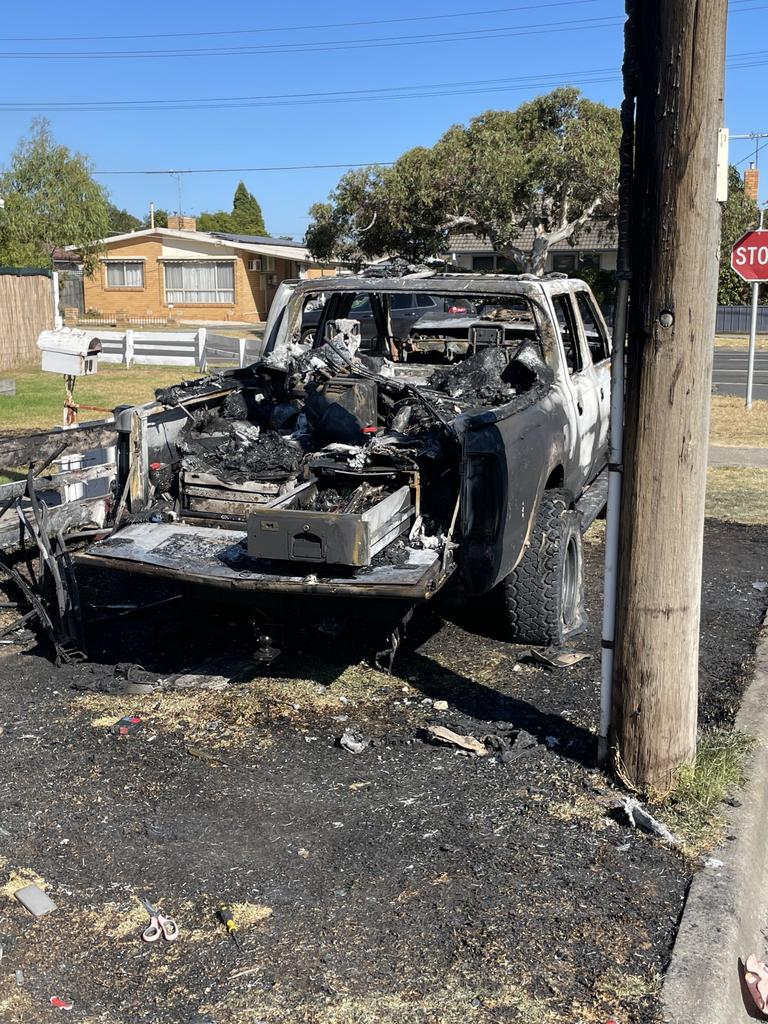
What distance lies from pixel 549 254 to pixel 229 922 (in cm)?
4254

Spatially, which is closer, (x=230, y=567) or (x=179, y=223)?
(x=230, y=567)

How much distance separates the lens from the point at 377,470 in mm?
5273

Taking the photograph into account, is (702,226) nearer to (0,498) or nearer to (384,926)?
(384,926)

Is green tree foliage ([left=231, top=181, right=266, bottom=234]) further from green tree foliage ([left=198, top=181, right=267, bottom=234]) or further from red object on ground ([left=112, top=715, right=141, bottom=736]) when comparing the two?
red object on ground ([left=112, top=715, right=141, bottom=736])

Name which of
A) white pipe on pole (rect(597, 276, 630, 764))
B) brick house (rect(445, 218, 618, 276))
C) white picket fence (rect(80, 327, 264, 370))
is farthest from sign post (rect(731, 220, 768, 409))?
brick house (rect(445, 218, 618, 276))

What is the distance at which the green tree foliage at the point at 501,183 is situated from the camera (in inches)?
1190

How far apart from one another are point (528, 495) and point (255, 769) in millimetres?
1841

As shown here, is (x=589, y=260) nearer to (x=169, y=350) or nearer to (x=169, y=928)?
(x=169, y=350)

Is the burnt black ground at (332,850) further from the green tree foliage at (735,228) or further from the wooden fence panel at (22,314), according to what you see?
the green tree foliage at (735,228)

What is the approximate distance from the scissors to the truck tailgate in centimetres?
165

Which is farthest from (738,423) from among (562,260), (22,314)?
(562,260)

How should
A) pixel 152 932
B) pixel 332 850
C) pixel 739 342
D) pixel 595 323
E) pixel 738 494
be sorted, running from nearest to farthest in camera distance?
pixel 152 932, pixel 332 850, pixel 595 323, pixel 738 494, pixel 739 342

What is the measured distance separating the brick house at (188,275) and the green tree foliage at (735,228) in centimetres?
1592

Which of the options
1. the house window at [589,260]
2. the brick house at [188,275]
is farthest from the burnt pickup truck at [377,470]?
the house window at [589,260]
